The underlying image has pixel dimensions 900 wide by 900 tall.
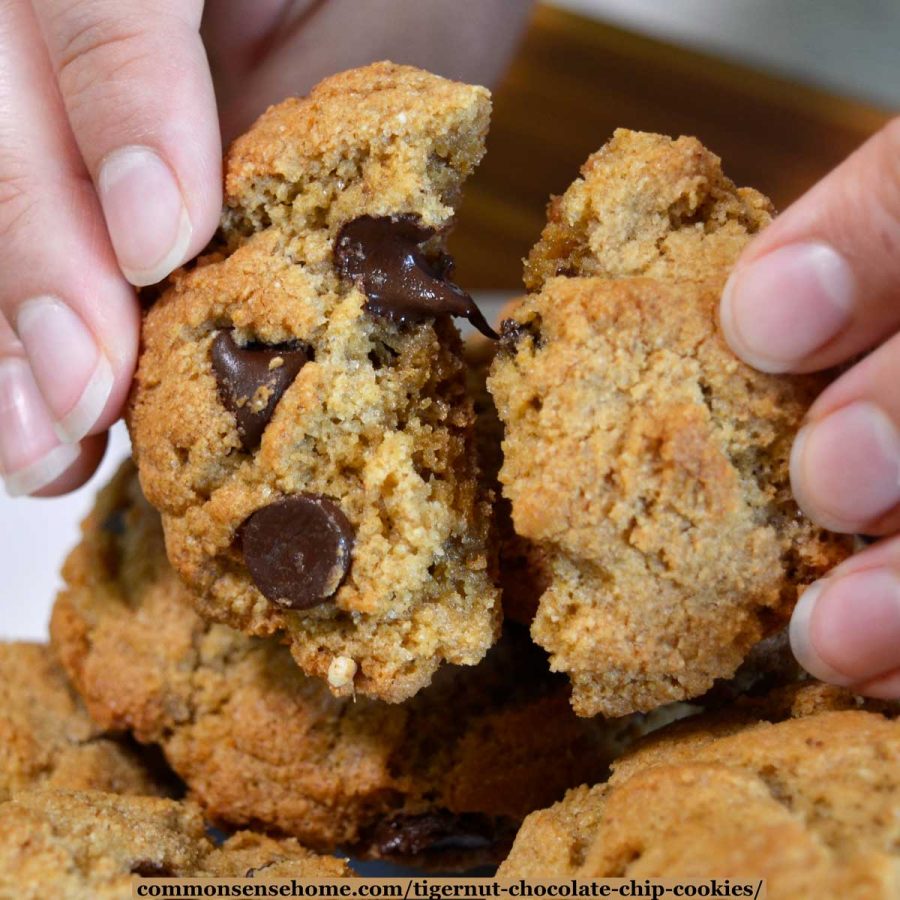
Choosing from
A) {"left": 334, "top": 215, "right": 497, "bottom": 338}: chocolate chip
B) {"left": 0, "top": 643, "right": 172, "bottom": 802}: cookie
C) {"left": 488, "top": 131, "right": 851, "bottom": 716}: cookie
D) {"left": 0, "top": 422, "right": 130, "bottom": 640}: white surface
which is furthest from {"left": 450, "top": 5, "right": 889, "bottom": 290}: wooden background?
{"left": 488, "top": 131, "right": 851, "bottom": 716}: cookie

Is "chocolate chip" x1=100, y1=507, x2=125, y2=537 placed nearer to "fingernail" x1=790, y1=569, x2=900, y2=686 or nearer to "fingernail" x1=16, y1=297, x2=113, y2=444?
"fingernail" x1=16, y1=297, x2=113, y2=444

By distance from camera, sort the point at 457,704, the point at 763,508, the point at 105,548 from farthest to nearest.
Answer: the point at 105,548
the point at 457,704
the point at 763,508

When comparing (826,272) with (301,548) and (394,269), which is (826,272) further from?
(301,548)

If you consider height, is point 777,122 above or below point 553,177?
above

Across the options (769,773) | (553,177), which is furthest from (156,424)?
Result: (553,177)

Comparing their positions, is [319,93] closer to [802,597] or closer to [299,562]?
[299,562]

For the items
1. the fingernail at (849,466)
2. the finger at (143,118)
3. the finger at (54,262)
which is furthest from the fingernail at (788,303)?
the finger at (54,262)

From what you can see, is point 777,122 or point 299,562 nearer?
point 299,562

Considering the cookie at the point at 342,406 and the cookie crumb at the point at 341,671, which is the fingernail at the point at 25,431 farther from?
the cookie crumb at the point at 341,671
